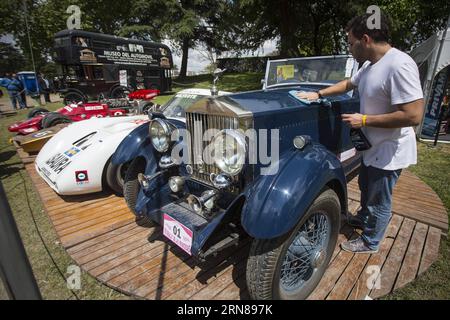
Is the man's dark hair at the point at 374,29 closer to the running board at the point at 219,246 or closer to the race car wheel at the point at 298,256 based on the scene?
the race car wheel at the point at 298,256

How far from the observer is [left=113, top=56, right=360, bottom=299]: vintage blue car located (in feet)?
5.57

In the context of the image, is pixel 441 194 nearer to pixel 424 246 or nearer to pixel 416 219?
pixel 416 219

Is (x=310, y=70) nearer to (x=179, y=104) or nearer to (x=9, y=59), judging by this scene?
(x=179, y=104)

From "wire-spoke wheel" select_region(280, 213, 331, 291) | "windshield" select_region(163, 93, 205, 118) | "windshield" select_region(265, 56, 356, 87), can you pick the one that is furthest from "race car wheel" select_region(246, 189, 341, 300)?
"windshield" select_region(163, 93, 205, 118)

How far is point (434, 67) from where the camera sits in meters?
5.74

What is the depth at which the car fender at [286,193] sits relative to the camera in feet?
5.27

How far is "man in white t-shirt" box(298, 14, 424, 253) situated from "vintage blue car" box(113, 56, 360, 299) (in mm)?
337

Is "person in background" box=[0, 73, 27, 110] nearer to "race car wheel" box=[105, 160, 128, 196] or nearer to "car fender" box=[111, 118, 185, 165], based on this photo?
"race car wheel" box=[105, 160, 128, 196]

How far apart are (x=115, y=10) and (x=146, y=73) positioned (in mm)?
14416

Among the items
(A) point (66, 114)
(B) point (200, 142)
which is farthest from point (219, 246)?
(A) point (66, 114)

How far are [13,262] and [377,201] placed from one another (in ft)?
8.33

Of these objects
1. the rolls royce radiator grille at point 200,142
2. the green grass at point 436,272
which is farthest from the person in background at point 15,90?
the green grass at point 436,272

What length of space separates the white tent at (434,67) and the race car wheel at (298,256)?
5717 mm

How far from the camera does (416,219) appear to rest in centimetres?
Answer: 301
